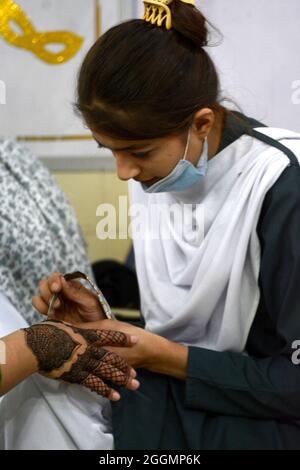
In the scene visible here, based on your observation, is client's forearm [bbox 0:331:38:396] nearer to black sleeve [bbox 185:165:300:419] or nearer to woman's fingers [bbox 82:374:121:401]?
woman's fingers [bbox 82:374:121:401]

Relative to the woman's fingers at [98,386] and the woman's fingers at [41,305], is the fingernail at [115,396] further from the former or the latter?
the woman's fingers at [41,305]

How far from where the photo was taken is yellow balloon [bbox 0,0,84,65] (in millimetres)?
1633

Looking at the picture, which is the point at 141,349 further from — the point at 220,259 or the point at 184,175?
the point at 184,175

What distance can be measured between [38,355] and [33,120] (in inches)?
70.5

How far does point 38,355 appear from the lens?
3.28 ft

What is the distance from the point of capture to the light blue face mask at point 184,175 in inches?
44.8

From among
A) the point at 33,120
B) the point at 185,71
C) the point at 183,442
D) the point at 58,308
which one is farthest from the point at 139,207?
the point at 33,120

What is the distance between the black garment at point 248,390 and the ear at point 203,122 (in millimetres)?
171

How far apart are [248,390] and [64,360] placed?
351 millimetres

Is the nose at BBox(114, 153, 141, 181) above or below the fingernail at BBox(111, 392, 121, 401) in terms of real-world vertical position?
above

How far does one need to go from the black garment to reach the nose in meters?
0.26

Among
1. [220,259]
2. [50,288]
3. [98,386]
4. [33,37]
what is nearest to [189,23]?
[220,259]

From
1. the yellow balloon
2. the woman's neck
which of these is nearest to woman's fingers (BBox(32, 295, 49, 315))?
the woman's neck

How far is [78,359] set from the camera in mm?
1021
